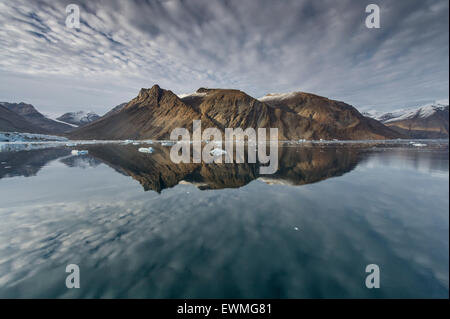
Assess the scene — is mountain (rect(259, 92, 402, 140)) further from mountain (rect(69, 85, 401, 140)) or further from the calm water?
the calm water

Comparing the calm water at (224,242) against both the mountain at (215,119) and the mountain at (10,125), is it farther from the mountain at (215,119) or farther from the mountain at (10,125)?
the mountain at (10,125)

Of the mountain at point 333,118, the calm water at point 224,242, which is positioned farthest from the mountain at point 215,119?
the calm water at point 224,242

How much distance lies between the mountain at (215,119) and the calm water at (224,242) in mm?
126154

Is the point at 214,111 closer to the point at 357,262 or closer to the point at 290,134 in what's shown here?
the point at 290,134

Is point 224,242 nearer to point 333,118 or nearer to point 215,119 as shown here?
point 215,119

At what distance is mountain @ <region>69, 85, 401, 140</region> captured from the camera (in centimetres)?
13938

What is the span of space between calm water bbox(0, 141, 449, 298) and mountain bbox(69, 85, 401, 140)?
126 m

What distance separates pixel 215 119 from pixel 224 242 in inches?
5555

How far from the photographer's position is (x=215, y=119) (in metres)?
143

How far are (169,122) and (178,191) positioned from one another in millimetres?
138292

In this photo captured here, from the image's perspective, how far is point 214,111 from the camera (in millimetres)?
146500

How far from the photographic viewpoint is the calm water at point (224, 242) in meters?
4.17

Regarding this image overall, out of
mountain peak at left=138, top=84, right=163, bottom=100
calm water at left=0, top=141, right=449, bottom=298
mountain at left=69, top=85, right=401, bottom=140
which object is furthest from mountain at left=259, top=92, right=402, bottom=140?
calm water at left=0, top=141, right=449, bottom=298
